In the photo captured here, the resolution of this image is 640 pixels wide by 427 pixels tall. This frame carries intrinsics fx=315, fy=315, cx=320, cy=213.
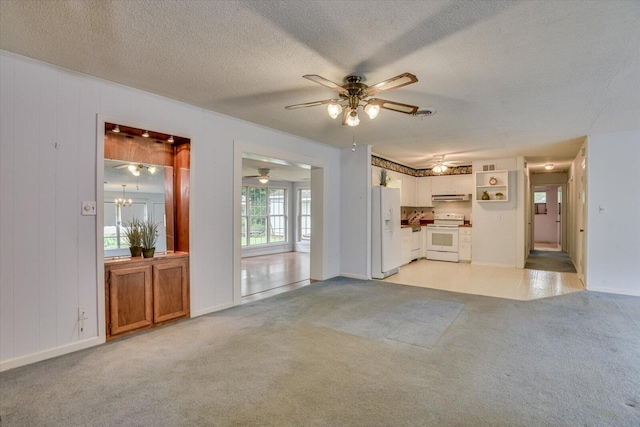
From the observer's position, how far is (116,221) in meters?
3.28

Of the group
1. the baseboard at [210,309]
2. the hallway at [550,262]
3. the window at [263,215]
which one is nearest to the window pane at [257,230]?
the window at [263,215]

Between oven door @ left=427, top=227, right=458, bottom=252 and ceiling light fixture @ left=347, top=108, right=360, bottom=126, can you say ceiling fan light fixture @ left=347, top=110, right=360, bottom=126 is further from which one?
oven door @ left=427, top=227, right=458, bottom=252

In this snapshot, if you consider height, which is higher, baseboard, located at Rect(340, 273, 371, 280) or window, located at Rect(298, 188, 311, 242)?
window, located at Rect(298, 188, 311, 242)

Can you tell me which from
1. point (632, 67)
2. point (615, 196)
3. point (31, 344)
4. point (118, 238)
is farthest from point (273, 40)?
point (615, 196)

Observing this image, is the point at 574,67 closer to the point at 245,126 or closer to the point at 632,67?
the point at 632,67

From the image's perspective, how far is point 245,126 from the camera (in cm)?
434

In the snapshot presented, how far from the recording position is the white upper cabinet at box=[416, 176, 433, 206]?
27.9ft

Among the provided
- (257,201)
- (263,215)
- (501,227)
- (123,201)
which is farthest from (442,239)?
(123,201)

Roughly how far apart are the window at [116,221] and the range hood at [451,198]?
7.05 m

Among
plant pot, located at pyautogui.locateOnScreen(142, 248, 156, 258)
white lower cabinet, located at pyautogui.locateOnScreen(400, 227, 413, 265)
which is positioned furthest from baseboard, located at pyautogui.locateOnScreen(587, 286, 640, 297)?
plant pot, located at pyautogui.locateOnScreen(142, 248, 156, 258)

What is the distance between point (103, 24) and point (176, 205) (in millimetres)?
2161

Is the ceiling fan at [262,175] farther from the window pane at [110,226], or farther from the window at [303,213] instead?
the window pane at [110,226]

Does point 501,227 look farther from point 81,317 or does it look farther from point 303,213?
point 81,317

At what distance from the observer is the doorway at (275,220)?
7.39 metres
